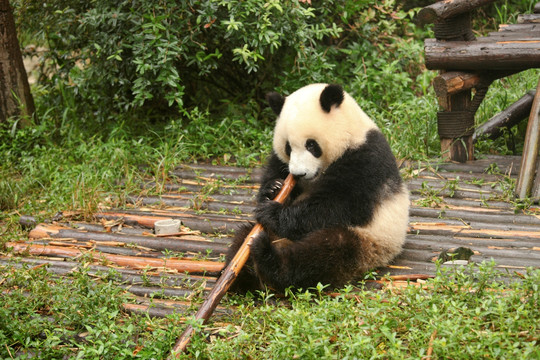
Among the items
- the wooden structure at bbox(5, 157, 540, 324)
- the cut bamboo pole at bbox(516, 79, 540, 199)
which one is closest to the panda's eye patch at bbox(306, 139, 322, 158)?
the wooden structure at bbox(5, 157, 540, 324)

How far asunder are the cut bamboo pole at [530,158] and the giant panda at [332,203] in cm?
148

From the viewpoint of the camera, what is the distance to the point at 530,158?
16.2ft

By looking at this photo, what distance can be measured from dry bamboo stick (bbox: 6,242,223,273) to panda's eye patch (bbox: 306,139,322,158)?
955 millimetres

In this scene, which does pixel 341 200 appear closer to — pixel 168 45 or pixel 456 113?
pixel 456 113

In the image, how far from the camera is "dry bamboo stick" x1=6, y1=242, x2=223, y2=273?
4.14 metres

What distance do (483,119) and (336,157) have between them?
3278 millimetres

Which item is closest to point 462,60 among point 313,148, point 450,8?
point 450,8

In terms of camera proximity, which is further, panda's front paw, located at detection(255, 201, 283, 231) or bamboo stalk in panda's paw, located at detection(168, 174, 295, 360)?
panda's front paw, located at detection(255, 201, 283, 231)

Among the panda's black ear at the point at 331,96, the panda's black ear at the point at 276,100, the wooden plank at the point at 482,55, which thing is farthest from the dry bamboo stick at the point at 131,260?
the wooden plank at the point at 482,55

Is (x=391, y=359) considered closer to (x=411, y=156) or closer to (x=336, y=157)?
(x=336, y=157)

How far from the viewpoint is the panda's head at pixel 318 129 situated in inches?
148

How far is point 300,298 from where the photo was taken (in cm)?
338

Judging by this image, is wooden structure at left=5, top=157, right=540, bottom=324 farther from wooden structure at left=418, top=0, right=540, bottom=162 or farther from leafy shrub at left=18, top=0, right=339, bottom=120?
leafy shrub at left=18, top=0, right=339, bottom=120

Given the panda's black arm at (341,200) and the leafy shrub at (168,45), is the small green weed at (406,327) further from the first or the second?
the leafy shrub at (168,45)
